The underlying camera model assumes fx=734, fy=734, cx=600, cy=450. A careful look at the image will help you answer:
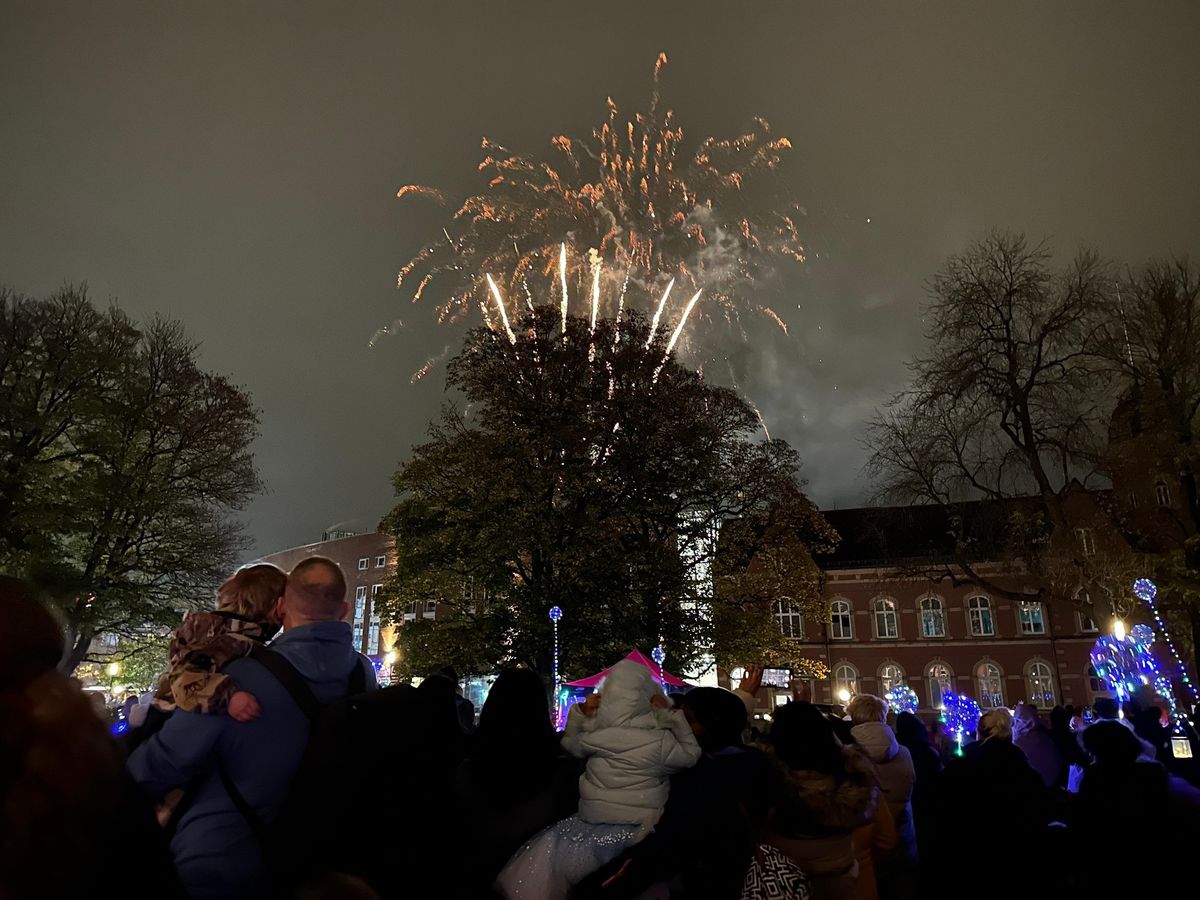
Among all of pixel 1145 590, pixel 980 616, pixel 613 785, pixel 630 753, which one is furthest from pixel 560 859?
pixel 980 616

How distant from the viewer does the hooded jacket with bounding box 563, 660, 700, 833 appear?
348 cm

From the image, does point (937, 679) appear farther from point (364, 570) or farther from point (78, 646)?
point (364, 570)

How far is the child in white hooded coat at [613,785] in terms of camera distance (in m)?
3.36

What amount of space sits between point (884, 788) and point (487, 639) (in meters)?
18.1

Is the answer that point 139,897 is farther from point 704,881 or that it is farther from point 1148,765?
point 1148,765

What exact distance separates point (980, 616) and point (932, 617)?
269 centimetres

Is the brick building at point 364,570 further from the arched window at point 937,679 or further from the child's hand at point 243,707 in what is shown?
the child's hand at point 243,707

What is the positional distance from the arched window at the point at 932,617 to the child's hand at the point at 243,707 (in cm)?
4910

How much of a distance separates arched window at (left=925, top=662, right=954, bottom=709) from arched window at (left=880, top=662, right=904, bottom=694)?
62.4 inches

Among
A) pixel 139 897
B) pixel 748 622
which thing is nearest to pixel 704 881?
pixel 139 897

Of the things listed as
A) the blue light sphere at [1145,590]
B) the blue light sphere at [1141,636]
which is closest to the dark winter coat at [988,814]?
the blue light sphere at [1141,636]

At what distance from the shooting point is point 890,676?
45.6 metres

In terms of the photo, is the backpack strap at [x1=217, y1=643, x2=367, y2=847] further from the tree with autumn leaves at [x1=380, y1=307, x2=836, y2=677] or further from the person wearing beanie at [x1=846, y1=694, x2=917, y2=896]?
the tree with autumn leaves at [x1=380, y1=307, x2=836, y2=677]

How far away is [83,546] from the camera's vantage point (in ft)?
71.0
